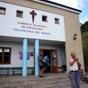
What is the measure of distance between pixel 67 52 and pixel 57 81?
358 cm

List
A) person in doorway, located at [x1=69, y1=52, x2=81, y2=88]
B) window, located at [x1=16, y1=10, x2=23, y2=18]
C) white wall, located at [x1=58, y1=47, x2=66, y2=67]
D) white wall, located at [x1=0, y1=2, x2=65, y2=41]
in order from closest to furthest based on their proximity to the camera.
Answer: person in doorway, located at [x1=69, y1=52, x2=81, y2=88] → white wall, located at [x1=0, y1=2, x2=65, y2=41] → window, located at [x1=16, y1=10, x2=23, y2=18] → white wall, located at [x1=58, y1=47, x2=66, y2=67]

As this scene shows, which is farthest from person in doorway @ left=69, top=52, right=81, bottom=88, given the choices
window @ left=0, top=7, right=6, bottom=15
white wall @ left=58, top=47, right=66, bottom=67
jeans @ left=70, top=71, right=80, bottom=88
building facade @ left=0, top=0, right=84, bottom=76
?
white wall @ left=58, top=47, right=66, bottom=67

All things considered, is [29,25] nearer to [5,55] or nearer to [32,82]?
[5,55]

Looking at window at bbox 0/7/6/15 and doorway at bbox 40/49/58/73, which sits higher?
window at bbox 0/7/6/15

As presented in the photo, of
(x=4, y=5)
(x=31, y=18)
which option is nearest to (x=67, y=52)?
(x=31, y=18)

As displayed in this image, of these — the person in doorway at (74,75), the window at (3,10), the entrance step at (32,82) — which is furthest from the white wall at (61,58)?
the person in doorway at (74,75)

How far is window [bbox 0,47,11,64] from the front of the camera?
12.7 metres

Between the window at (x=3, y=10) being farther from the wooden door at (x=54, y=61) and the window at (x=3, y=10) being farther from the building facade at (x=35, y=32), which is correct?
the wooden door at (x=54, y=61)

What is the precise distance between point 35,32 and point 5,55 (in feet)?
9.83

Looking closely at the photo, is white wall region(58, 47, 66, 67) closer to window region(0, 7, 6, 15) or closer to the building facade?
the building facade

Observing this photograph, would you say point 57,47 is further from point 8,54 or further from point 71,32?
point 8,54

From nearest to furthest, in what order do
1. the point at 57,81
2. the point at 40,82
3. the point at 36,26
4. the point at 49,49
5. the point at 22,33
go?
the point at 40,82
the point at 57,81
the point at 22,33
the point at 36,26
the point at 49,49

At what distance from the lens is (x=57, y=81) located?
1081 cm

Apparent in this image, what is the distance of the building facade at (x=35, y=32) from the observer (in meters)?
11.4
